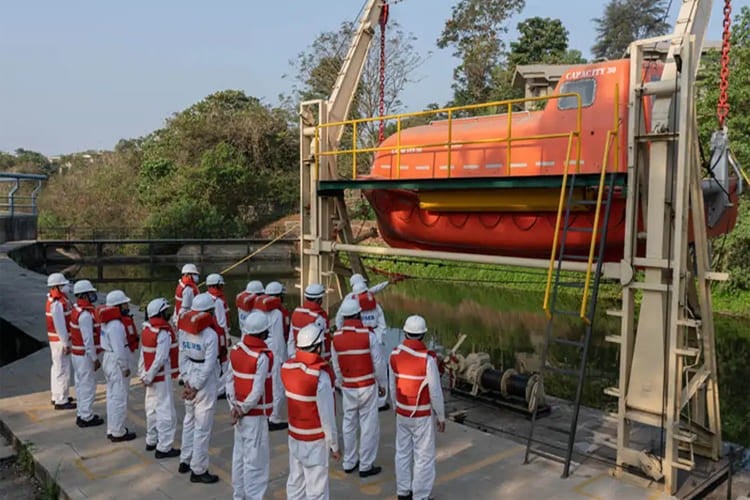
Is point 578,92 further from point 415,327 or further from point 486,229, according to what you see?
point 415,327

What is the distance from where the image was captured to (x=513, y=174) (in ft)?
29.7

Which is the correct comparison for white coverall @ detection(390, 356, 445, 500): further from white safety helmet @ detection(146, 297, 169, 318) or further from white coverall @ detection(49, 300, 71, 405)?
white coverall @ detection(49, 300, 71, 405)

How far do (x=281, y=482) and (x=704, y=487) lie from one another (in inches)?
189

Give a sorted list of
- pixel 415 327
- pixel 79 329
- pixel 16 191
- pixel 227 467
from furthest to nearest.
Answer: pixel 16 191 < pixel 79 329 < pixel 227 467 < pixel 415 327

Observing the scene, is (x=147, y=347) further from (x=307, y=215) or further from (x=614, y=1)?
(x=614, y=1)

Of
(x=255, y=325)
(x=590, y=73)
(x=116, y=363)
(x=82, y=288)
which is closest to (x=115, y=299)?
(x=116, y=363)

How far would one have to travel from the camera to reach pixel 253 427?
19.6ft

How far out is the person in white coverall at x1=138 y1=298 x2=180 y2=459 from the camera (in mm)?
7301

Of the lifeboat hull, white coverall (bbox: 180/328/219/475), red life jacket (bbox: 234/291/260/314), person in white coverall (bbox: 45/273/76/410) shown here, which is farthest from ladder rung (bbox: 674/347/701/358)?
person in white coverall (bbox: 45/273/76/410)

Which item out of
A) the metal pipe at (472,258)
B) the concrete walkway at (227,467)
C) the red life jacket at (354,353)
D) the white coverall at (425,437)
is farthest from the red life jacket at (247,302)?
the white coverall at (425,437)

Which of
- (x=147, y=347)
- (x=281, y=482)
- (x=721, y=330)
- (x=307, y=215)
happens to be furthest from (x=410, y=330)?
(x=721, y=330)

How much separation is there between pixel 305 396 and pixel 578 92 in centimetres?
578

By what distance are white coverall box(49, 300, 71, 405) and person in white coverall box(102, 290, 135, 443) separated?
58.0 inches

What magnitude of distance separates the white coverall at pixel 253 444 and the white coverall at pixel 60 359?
4.16m
